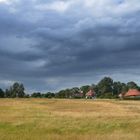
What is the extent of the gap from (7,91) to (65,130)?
473ft

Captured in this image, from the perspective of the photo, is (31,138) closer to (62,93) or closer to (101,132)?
(101,132)

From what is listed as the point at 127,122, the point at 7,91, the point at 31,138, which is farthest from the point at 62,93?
the point at 31,138

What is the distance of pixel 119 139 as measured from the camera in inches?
1072

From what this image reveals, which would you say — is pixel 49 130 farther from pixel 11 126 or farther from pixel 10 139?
pixel 10 139

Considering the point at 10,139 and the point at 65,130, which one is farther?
the point at 65,130

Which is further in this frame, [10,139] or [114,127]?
[114,127]

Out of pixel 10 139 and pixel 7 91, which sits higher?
pixel 7 91

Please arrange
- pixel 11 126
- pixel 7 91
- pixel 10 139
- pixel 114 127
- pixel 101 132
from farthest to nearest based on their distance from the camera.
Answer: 1. pixel 7 91
2. pixel 11 126
3. pixel 114 127
4. pixel 101 132
5. pixel 10 139

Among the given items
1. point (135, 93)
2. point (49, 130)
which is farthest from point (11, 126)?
point (135, 93)

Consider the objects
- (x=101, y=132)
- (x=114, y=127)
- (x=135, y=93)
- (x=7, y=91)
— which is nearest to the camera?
(x=101, y=132)

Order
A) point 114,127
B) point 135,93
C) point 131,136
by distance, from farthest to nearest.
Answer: point 135,93 < point 114,127 < point 131,136

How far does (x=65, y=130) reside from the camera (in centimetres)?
3409

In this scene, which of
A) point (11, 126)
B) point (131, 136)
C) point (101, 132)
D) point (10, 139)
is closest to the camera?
point (10, 139)

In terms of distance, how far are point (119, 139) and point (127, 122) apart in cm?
1159
